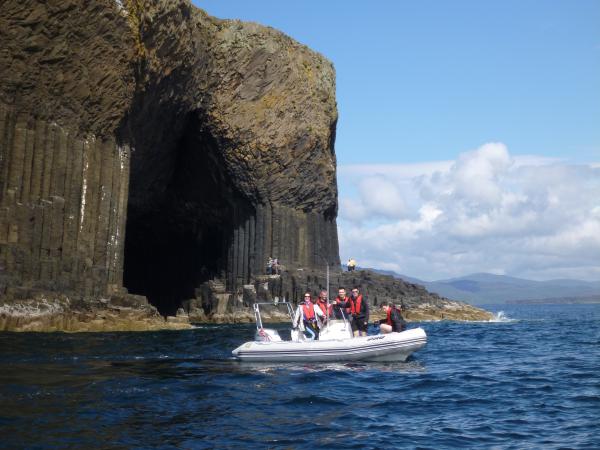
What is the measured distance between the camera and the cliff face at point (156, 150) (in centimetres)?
3991

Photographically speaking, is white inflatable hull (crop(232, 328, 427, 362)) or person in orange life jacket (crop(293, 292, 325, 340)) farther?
person in orange life jacket (crop(293, 292, 325, 340))

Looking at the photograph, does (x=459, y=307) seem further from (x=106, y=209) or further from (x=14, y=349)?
(x=14, y=349)

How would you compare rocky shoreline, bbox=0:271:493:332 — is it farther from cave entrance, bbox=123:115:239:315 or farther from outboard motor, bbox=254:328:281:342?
outboard motor, bbox=254:328:281:342

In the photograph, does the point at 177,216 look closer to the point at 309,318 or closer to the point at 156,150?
the point at 156,150

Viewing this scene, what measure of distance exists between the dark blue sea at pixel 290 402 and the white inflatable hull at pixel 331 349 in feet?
1.93

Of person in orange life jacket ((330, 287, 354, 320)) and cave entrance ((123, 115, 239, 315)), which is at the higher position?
cave entrance ((123, 115, 239, 315))

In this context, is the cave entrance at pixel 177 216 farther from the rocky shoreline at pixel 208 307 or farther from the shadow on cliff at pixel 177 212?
the rocky shoreline at pixel 208 307

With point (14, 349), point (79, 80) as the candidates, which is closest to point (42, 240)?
point (79, 80)

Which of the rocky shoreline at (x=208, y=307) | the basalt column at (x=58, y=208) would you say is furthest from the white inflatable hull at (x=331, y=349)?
the basalt column at (x=58, y=208)

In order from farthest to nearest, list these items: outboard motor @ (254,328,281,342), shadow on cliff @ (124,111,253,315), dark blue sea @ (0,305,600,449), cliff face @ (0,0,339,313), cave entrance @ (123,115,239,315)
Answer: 1. cave entrance @ (123,115,239,315)
2. shadow on cliff @ (124,111,253,315)
3. cliff face @ (0,0,339,313)
4. outboard motor @ (254,328,281,342)
5. dark blue sea @ (0,305,600,449)

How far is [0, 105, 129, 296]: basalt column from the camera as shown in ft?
126

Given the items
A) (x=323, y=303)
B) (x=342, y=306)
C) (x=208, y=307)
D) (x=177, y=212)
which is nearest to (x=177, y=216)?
(x=177, y=212)

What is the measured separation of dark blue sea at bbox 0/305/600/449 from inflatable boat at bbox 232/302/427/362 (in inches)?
23.0

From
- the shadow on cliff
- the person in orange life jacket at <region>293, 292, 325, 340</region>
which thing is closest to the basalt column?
the shadow on cliff
